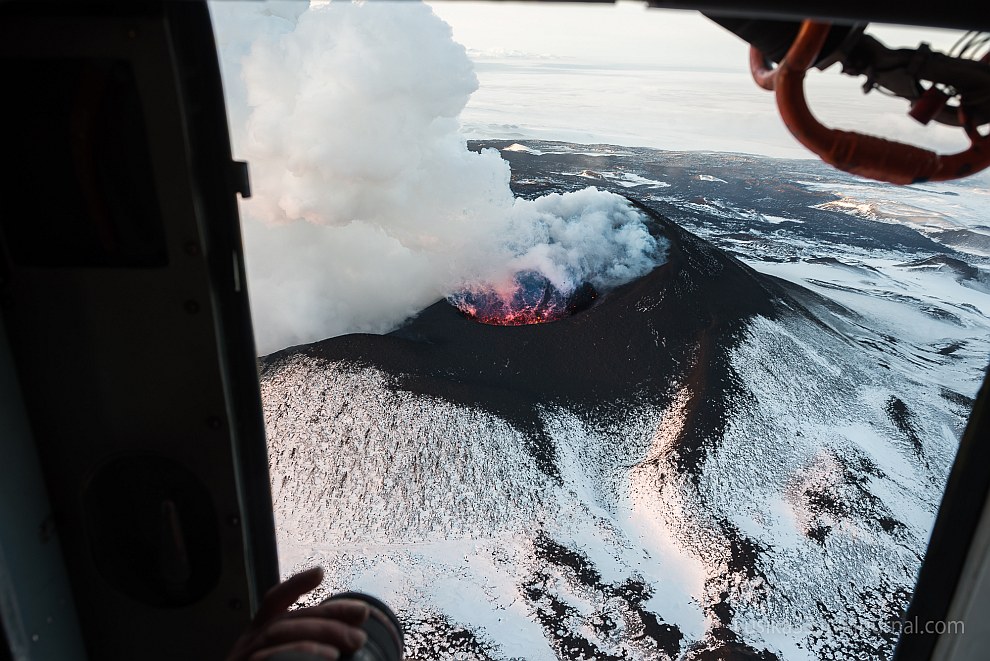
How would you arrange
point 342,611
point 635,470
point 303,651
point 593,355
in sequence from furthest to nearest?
1. point 593,355
2. point 635,470
3. point 342,611
4. point 303,651

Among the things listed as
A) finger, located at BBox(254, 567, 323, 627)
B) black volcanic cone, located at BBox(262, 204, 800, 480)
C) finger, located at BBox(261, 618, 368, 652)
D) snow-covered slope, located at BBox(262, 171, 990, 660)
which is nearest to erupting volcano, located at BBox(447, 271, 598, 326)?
black volcanic cone, located at BBox(262, 204, 800, 480)

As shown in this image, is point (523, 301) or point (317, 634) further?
point (523, 301)

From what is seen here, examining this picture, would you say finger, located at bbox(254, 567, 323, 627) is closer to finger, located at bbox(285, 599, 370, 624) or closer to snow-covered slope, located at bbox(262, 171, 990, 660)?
finger, located at bbox(285, 599, 370, 624)

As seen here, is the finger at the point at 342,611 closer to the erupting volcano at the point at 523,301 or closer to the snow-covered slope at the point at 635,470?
the snow-covered slope at the point at 635,470

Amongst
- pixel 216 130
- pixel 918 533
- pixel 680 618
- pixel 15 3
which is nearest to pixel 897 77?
pixel 216 130

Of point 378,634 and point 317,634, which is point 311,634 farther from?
point 378,634

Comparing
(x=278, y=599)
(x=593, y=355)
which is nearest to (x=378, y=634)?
(x=278, y=599)

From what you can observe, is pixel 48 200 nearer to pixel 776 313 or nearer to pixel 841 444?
pixel 841 444

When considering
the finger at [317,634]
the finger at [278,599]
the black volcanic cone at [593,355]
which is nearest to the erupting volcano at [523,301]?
the black volcanic cone at [593,355]
